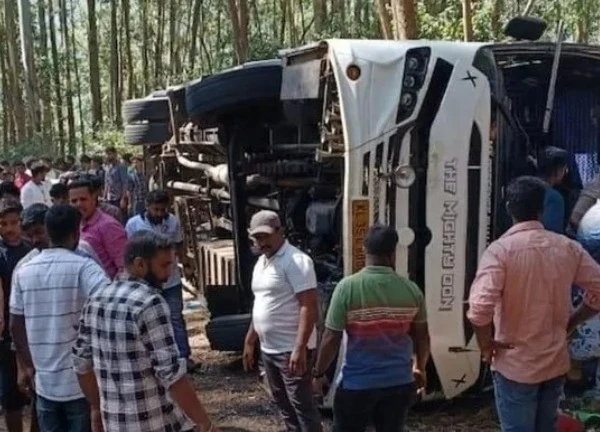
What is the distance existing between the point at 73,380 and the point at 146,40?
39077mm

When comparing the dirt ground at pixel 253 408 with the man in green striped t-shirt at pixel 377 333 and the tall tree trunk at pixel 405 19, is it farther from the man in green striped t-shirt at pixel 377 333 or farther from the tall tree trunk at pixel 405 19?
the tall tree trunk at pixel 405 19

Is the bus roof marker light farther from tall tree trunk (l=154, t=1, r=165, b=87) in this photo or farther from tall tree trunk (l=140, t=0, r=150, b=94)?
tall tree trunk (l=140, t=0, r=150, b=94)

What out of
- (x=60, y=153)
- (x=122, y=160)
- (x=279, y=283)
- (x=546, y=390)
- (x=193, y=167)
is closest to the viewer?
(x=546, y=390)

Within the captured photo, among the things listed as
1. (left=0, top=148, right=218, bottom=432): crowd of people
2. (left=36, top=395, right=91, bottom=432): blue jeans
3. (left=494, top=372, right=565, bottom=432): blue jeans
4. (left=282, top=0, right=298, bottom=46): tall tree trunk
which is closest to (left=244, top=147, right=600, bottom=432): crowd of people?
(left=494, top=372, right=565, bottom=432): blue jeans

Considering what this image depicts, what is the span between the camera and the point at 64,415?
4.56m

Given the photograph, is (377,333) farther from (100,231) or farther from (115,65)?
(115,65)

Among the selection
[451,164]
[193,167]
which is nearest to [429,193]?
[451,164]

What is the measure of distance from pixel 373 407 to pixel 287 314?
31.7 inches

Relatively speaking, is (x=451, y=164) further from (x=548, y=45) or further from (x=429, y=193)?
(x=548, y=45)

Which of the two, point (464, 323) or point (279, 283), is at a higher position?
point (279, 283)

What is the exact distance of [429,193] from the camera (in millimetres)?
5801

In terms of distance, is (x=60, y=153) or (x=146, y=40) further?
(x=146, y=40)

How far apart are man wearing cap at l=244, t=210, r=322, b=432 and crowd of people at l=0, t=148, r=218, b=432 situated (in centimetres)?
56

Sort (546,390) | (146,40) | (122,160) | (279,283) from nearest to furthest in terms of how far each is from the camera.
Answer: (546,390)
(279,283)
(122,160)
(146,40)
